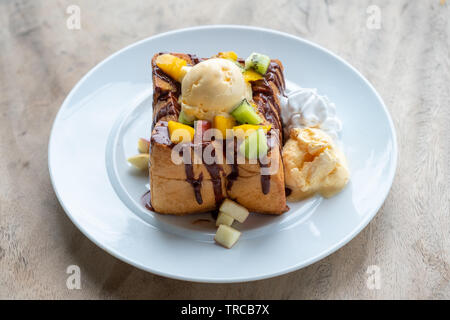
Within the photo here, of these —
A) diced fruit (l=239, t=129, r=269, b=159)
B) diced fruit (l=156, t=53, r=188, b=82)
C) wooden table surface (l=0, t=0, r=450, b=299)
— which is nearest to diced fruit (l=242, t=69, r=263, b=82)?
diced fruit (l=156, t=53, r=188, b=82)

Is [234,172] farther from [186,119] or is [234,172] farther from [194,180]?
[186,119]

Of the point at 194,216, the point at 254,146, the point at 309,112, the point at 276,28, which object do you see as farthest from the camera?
the point at 276,28

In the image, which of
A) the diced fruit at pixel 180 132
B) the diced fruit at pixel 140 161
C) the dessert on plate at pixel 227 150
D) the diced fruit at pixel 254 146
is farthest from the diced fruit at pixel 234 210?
the diced fruit at pixel 140 161

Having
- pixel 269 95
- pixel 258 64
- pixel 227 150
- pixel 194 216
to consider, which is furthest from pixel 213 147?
pixel 258 64

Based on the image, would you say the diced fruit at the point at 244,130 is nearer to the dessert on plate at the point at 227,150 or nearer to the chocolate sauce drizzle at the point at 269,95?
the dessert on plate at the point at 227,150

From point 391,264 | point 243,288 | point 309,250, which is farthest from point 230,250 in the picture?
point 391,264
